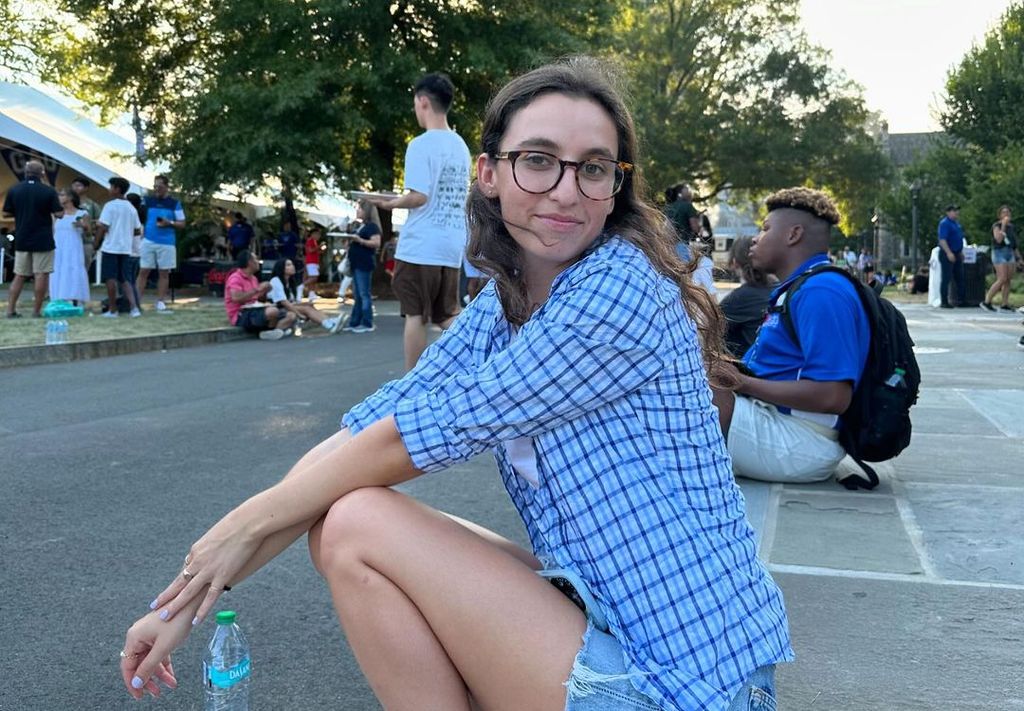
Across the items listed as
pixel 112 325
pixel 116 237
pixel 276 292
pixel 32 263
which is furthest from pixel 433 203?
pixel 32 263

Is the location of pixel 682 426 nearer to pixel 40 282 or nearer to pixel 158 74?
pixel 40 282

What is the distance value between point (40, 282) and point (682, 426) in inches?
551

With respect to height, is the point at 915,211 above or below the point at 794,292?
above

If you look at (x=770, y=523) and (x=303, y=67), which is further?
(x=303, y=67)

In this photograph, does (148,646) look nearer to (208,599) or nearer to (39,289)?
(208,599)

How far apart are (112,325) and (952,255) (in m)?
15.7

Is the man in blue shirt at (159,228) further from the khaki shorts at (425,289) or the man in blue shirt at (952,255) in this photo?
the man in blue shirt at (952,255)

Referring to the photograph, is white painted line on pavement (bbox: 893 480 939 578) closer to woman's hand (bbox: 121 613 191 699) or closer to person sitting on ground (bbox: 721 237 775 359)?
person sitting on ground (bbox: 721 237 775 359)

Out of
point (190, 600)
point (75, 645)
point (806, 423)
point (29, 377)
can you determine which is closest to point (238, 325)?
point (29, 377)

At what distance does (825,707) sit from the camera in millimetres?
2586

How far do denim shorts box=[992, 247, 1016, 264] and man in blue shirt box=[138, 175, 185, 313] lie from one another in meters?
13.9

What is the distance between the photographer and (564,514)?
1818 millimetres

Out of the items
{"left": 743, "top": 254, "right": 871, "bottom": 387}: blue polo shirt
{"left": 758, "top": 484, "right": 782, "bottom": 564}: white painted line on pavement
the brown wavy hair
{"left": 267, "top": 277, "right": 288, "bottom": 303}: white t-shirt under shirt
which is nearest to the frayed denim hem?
the brown wavy hair

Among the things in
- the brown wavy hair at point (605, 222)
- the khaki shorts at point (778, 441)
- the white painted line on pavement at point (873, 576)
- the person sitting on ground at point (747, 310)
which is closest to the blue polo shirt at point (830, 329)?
the khaki shorts at point (778, 441)
